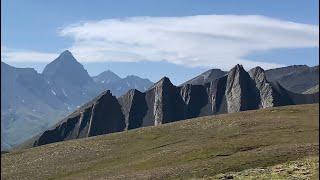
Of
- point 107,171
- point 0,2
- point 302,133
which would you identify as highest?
point 0,2

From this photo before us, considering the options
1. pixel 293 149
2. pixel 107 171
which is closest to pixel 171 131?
pixel 107 171

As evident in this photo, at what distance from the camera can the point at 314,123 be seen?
101375mm

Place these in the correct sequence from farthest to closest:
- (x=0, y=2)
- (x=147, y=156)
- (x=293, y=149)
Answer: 1. (x=147, y=156)
2. (x=293, y=149)
3. (x=0, y=2)

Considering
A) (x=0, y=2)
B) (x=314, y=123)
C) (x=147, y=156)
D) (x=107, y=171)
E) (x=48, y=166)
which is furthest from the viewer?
(x=314, y=123)

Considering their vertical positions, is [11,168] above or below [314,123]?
below

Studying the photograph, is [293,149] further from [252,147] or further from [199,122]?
[199,122]

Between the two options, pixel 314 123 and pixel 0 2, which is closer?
pixel 0 2

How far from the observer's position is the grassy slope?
64.0m

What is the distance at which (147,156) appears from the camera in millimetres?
87375

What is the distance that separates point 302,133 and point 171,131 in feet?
120

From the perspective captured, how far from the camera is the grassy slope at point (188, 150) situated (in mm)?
64000

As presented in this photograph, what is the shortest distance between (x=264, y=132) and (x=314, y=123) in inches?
498

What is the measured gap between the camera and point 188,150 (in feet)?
274

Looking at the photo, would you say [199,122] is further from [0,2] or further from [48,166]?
[0,2]
